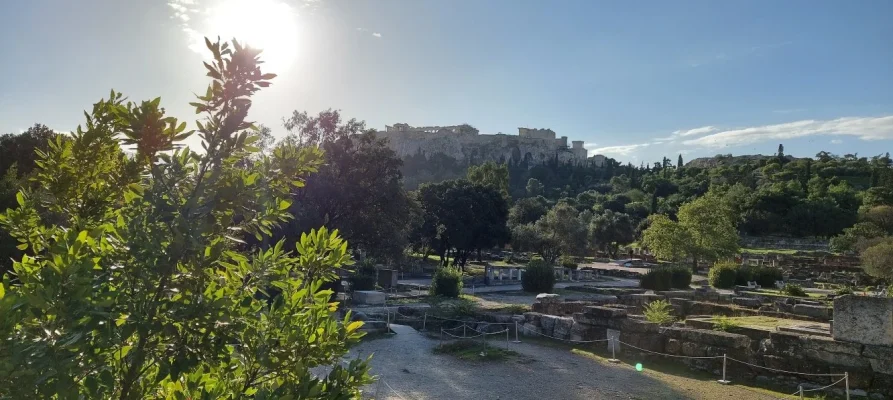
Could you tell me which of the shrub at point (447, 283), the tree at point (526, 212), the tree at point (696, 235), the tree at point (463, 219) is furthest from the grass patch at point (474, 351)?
the tree at point (526, 212)

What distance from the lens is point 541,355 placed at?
1175 centimetres

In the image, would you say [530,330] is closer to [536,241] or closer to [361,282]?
[361,282]

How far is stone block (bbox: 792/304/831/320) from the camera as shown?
46.7ft

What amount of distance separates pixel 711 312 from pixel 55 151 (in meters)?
16.4

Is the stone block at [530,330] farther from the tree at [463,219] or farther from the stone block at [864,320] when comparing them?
the tree at [463,219]

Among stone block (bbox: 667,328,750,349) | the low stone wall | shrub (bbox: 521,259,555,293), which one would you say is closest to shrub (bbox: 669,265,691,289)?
shrub (bbox: 521,259,555,293)

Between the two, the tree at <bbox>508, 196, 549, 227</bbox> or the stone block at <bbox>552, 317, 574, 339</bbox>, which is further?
the tree at <bbox>508, 196, 549, 227</bbox>

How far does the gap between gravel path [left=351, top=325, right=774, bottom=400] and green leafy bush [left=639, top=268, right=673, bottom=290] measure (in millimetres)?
16230

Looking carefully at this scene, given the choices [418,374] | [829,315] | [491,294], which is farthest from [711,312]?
[491,294]

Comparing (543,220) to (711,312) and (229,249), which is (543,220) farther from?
(229,249)

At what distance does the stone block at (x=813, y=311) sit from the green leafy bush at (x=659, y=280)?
1153cm

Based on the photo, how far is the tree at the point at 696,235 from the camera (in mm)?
33906

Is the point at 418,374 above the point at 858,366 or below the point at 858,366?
below

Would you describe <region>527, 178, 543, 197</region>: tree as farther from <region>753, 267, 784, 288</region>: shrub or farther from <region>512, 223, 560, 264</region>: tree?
<region>753, 267, 784, 288</region>: shrub
